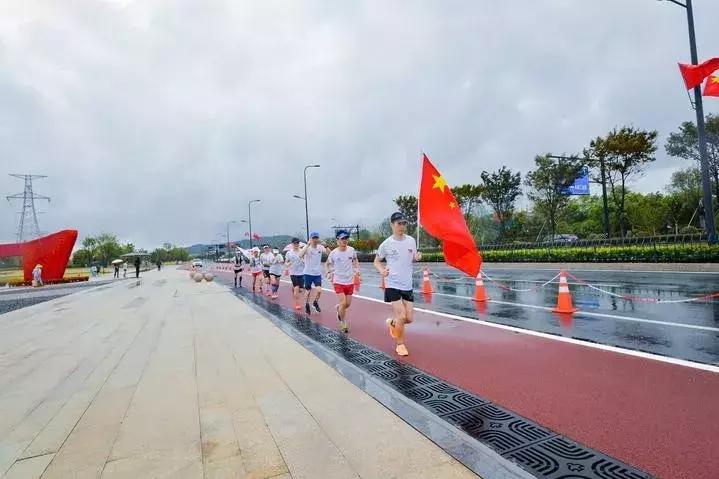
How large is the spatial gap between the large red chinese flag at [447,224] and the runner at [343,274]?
61.7 inches

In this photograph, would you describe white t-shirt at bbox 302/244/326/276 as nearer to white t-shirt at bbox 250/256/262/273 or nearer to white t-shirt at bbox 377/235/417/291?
white t-shirt at bbox 377/235/417/291

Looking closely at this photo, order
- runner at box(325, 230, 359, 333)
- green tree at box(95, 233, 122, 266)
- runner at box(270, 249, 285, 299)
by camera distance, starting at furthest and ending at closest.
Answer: green tree at box(95, 233, 122, 266) → runner at box(270, 249, 285, 299) → runner at box(325, 230, 359, 333)

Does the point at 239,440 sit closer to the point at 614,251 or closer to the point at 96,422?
the point at 96,422

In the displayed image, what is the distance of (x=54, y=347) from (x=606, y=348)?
8889 mm

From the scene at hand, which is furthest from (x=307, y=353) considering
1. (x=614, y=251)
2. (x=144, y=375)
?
(x=614, y=251)

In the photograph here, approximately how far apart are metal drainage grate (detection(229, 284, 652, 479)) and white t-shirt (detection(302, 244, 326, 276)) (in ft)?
14.4

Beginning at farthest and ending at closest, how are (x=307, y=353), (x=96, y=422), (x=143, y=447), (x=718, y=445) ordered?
(x=307, y=353) → (x=96, y=422) → (x=143, y=447) → (x=718, y=445)

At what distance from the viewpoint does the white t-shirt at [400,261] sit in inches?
233

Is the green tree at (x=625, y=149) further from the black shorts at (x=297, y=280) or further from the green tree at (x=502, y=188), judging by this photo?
the black shorts at (x=297, y=280)

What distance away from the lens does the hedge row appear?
53.0ft

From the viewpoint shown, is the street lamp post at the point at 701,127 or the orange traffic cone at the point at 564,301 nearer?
the orange traffic cone at the point at 564,301

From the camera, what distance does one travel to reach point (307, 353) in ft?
20.7

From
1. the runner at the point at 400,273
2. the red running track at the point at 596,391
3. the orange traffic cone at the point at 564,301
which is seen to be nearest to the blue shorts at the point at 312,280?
the red running track at the point at 596,391

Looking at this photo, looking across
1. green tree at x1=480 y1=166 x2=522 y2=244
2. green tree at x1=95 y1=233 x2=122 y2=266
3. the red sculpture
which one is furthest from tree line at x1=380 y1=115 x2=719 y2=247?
green tree at x1=95 y1=233 x2=122 y2=266
